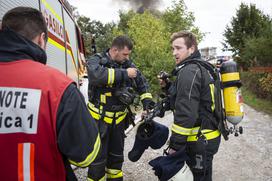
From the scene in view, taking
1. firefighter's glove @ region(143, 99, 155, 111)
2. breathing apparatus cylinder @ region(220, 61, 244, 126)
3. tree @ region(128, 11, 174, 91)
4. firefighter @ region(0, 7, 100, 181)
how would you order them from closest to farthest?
firefighter @ region(0, 7, 100, 181), breathing apparatus cylinder @ region(220, 61, 244, 126), firefighter's glove @ region(143, 99, 155, 111), tree @ region(128, 11, 174, 91)

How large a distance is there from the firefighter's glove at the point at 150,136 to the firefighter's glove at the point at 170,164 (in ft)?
1.89

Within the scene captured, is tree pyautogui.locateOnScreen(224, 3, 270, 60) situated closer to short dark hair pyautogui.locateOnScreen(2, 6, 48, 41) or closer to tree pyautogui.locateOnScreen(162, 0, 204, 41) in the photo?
tree pyautogui.locateOnScreen(162, 0, 204, 41)

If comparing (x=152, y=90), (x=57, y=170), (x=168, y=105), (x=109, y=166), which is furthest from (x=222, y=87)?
(x=152, y=90)

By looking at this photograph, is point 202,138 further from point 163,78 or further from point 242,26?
point 242,26

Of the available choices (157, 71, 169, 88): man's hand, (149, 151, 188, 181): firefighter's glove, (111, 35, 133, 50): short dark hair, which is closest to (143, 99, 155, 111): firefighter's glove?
(157, 71, 169, 88): man's hand

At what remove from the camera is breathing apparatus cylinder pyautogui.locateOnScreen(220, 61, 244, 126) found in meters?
2.87

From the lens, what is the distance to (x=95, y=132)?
1575mm

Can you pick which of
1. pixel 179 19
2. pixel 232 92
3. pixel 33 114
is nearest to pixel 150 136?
pixel 232 92

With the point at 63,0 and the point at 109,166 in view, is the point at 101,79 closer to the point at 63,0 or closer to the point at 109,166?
the point at 109,166

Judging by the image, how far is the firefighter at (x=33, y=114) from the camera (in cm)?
140

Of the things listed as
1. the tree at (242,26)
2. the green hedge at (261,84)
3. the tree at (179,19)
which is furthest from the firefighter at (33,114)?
the tree at (242,26)

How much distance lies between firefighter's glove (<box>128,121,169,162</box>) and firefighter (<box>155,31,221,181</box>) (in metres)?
0.47

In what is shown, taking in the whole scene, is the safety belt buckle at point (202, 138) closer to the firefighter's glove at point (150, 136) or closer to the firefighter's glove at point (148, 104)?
the firefighter's glove at point (150, 136)

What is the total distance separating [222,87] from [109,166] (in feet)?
5.47
